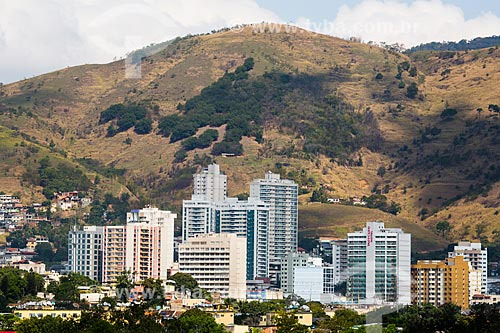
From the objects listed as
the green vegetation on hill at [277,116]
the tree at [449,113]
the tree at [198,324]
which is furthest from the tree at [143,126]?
the tree at [198,324]

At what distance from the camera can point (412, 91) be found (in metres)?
196

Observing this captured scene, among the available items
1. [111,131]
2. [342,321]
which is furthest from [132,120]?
[342,321]

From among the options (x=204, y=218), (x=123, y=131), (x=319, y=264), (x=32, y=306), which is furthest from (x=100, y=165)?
(x=32, y=306)

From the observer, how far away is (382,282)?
120 metres

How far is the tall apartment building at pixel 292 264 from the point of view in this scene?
429ft

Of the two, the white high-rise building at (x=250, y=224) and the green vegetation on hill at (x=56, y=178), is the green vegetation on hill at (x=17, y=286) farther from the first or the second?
the green vegetation on hill at (x=56, y=178)

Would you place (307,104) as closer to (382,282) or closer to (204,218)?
(204,218)

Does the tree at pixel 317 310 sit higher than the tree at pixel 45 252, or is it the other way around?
the tree at pixel 45 252

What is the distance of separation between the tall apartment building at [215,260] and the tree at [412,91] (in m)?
73.2

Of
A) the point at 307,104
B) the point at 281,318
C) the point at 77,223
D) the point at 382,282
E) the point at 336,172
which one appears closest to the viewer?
the point at 281,318

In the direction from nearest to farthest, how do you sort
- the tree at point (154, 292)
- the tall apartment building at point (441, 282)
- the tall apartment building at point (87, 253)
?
1. the tree at point (154, 292)
2. the tall apartment building at point (441, 282)
3. the tall apartment building at point (87, 253)

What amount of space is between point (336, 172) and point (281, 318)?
100 metres

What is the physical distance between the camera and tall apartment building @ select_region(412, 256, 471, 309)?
123688mm

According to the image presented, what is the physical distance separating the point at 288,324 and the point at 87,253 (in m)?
53.8
